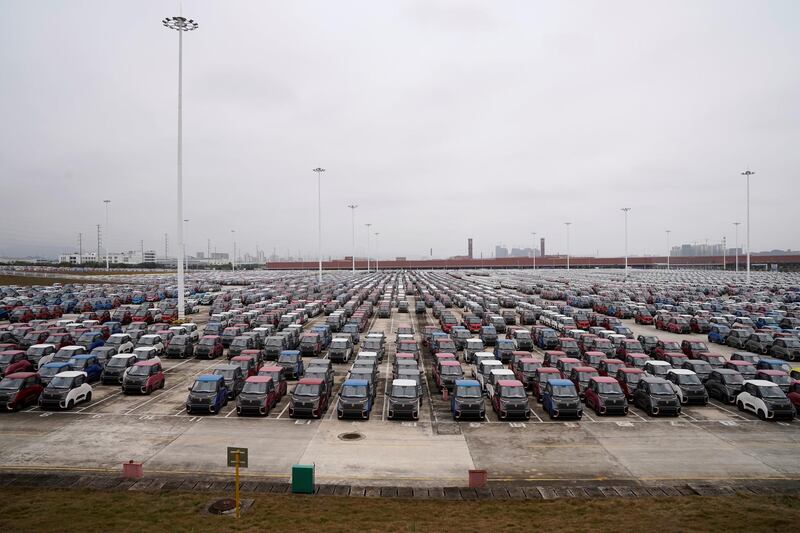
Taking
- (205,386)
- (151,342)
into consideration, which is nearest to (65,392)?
(205,386)

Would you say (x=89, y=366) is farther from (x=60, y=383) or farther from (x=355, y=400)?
(x=355, y=400)

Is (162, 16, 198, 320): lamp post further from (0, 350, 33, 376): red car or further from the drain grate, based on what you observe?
the drain grate

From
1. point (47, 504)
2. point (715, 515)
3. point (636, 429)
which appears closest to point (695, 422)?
point (636, 429)

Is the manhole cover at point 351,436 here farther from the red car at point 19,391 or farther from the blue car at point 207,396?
the red car at point 19,391

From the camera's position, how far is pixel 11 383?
22.0 metres

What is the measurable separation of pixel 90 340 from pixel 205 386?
17983mm

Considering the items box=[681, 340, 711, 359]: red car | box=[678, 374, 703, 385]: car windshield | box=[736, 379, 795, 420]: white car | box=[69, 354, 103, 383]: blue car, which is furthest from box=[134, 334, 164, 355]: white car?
box=[681, 340, 711, 359]: red car

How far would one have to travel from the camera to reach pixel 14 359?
28.0 m

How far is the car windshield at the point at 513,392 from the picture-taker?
21609 millimetres

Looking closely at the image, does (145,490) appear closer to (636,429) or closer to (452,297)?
(636,429)

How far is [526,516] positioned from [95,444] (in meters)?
15.1

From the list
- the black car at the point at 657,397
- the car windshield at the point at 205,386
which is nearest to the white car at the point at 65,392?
the car windshield at the point at 205,386

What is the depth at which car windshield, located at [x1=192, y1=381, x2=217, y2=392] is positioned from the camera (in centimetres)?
2203

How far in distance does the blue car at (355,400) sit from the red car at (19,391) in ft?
44.9
